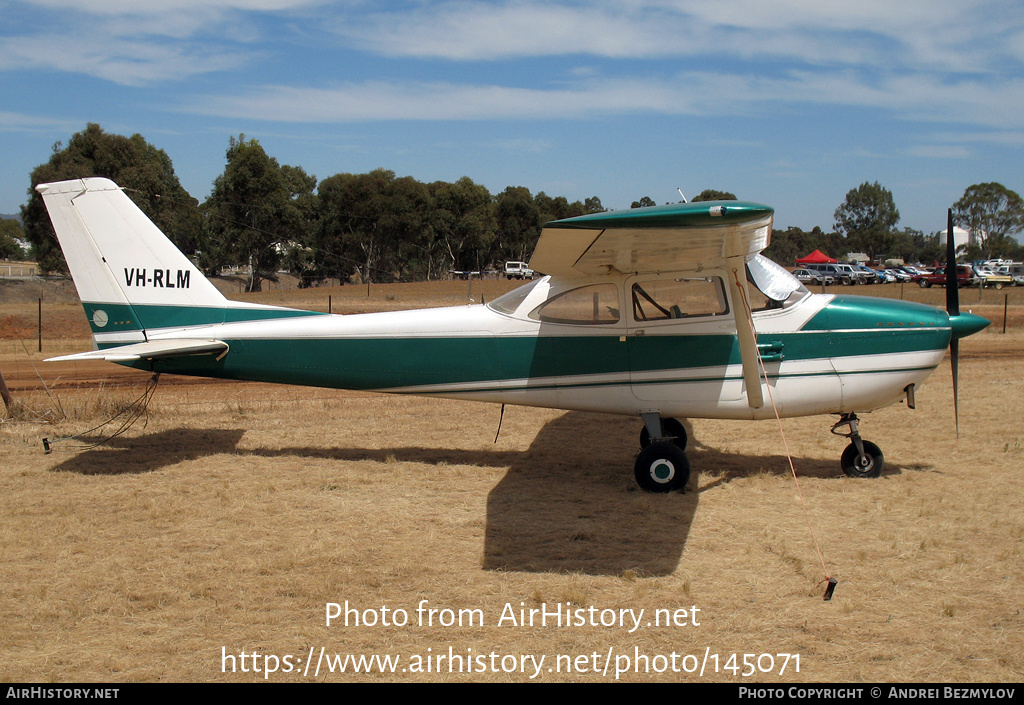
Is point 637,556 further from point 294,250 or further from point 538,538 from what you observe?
point 294,250

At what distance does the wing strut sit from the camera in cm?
648

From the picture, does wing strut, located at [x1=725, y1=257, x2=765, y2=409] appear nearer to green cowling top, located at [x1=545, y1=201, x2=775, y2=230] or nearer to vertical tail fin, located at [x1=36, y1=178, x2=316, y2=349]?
green cowling top, located at [x1=545, y1=201, x2=775, y2=230]

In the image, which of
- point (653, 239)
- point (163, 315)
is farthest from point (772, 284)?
point (163, 315)

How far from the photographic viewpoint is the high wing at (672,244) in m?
4.57

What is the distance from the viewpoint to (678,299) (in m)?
7.05

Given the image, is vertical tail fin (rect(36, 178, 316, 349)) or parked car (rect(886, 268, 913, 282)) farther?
parked car (rect(886, 268, 913, 282))

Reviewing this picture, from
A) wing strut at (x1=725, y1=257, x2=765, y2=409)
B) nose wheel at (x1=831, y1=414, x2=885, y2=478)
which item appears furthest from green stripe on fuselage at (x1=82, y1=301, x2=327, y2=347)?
nose wheel at (x1=831, y1=414, x2=885, y2=478)

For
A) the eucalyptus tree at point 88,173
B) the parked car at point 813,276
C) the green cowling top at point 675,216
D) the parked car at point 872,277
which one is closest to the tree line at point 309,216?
the eucalyptus tree at point 88,173

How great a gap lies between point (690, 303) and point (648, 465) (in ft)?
5.35

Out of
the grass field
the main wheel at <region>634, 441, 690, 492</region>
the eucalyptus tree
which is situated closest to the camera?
the grass field

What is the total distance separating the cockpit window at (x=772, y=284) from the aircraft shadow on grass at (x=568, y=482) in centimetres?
181

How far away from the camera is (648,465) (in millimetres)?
6879

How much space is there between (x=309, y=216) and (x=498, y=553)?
197 ft
